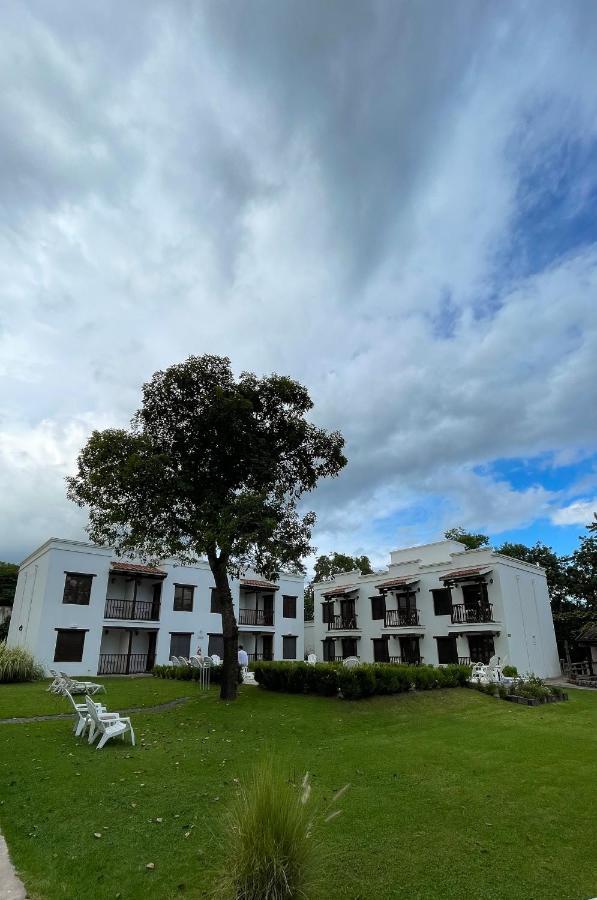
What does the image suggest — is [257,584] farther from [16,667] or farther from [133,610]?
[16,667]

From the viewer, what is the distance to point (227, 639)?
15617mm

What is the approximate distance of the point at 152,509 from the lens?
15.5 metres

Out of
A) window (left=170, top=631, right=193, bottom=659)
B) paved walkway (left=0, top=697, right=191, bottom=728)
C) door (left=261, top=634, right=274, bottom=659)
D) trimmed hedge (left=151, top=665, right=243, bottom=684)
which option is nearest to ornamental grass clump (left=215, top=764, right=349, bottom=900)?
paved walkway (left=0, top=697, right=191, bottom=728)

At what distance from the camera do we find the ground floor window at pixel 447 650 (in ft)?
90.4

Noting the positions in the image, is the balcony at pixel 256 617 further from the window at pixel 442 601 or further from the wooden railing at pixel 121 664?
the window at pixel 442 601

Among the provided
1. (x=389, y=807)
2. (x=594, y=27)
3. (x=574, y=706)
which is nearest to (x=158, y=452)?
(x=389, y=807)

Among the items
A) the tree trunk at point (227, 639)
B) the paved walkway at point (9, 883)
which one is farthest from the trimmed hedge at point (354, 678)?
the paved walkway at point (9, 883)

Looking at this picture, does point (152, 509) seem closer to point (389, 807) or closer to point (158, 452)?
point (158, 452)

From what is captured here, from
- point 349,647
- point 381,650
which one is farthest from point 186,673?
point 349,647

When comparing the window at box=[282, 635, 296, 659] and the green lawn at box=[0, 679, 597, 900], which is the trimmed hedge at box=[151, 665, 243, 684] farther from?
the window at box=[282, 635, 296, 659]

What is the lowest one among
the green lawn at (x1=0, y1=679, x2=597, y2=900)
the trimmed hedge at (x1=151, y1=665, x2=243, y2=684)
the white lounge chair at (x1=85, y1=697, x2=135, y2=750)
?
the green lawn at (x1=0, y1=679, x2=597, y2=900)

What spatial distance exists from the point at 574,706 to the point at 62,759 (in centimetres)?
1564

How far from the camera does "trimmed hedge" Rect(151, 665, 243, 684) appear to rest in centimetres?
1970

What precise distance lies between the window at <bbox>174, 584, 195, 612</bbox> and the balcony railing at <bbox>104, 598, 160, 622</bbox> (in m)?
1.17
